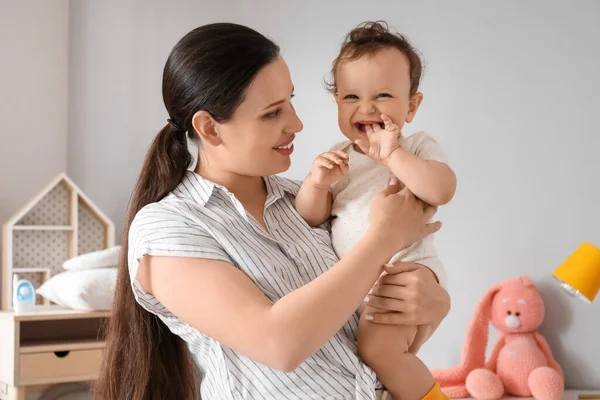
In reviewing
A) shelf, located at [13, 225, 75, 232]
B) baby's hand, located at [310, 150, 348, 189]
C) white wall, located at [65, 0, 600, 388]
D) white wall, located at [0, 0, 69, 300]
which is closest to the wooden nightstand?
shelf, located at [13, 225, 75, 232]

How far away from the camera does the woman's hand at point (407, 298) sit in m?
1.36

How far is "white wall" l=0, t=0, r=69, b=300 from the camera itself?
333 centimetres

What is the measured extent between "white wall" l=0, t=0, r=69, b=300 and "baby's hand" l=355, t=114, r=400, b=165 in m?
2.26

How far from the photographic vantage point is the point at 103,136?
356cm

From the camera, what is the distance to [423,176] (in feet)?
4.64

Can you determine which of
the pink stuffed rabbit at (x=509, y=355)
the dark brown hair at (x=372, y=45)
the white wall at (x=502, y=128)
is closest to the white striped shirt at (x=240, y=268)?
the dark brown hair at (x=372, y=45)

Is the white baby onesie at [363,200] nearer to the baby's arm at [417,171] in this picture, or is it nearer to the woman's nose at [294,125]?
the baby's arm at [417,171]

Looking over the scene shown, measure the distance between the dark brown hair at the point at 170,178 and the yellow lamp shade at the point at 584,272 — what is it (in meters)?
1.20

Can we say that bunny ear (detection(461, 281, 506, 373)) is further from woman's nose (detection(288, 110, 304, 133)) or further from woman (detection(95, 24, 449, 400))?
woman's nose (detection(288, 110, 304, 133))

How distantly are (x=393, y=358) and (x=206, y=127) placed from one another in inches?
21.0

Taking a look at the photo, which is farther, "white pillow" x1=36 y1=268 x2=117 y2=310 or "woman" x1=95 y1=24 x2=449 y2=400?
"white pillow" x1=36 y1=268 x2=117 y2=310

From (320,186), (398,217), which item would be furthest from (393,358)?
(320,186)

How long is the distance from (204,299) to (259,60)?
0.44m

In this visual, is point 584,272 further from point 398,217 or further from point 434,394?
point 398,217
